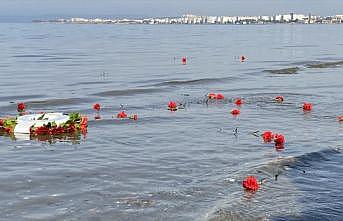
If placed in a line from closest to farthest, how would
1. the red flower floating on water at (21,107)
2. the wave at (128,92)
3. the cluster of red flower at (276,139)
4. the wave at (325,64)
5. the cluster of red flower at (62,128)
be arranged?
the cluster of red flower at (276,139) < the cluster of red flower at (62,128) < the red flower floating on water at (21,107) < the wave at (128,92) < the wave at (325,64)

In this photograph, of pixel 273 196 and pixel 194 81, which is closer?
pixel 273 196

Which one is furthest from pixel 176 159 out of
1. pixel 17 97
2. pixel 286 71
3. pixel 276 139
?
pixel 286 71

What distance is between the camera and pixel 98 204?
35.5 ft

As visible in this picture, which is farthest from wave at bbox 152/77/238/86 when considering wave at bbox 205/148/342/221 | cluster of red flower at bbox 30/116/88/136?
wave at bbox 205/148/342/221

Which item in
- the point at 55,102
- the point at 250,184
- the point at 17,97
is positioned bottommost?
the point at 250,184

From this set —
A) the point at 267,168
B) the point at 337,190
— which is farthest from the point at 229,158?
the point at 337,190

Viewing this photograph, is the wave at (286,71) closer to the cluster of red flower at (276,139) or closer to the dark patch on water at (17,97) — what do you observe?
the dark patch on water at (17,97)

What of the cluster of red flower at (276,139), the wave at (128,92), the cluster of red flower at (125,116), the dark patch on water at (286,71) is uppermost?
the dark patch on water at (286,71)

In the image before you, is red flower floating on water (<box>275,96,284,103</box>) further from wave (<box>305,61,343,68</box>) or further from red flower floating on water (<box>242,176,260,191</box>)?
wave (<box>305,61,343,68</box>)

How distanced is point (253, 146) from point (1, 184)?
7269 millimetres

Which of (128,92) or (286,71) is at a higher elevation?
(286,71)

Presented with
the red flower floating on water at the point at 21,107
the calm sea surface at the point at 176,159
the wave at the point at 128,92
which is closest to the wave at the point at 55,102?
the calm sea surface at the point at 176,159

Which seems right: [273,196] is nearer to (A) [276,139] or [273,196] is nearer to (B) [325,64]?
(A) [276,139]

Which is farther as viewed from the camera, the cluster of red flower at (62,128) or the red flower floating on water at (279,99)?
the red flower floating on water at (279,99)
